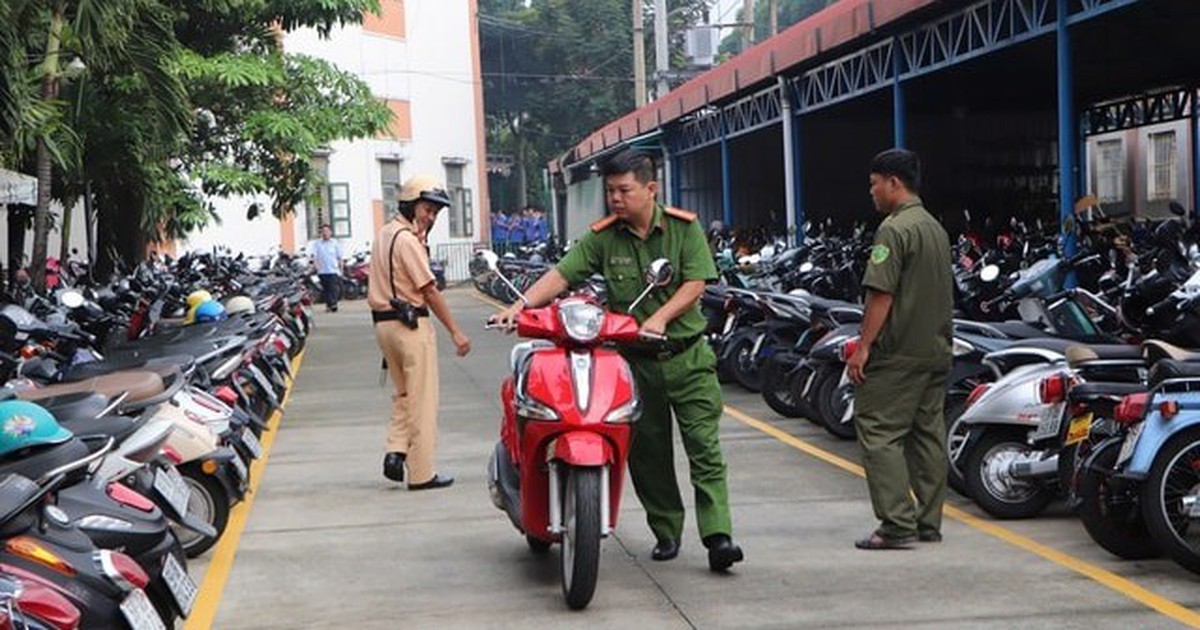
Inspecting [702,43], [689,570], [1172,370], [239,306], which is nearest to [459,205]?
[702,43]

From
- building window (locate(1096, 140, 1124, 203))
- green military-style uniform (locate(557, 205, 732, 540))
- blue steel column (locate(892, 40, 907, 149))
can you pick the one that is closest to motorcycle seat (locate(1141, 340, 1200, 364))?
green military-style uniform (locate(557, 205, 732, 540))

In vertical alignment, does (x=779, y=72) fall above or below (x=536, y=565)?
above

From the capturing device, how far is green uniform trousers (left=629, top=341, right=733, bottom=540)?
20.8 ft

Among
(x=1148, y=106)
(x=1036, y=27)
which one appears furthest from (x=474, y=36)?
(x=1036, y=27)

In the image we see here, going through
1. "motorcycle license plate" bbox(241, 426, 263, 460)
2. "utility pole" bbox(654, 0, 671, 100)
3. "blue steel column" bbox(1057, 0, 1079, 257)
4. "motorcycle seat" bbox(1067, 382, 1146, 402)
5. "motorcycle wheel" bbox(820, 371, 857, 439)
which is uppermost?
"utility pole" bbox(654, 0, 671, 100)

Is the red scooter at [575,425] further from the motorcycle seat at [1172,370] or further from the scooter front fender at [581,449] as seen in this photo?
the motorcycle seat at [1172,370]

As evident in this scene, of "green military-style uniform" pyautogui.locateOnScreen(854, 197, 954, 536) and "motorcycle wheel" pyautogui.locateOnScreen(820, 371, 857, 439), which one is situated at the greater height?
"green military-style uniform" pyautogui.locateOnScreen(854, 197, 954, 536)

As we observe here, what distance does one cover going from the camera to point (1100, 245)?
36.8 ft

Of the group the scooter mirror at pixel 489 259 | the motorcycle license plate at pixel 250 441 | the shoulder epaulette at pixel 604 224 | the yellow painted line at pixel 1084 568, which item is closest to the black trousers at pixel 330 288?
the yellow painted line at pixel 1084 568

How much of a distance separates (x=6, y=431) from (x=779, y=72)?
626 inches

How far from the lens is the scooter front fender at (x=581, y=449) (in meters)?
5.63

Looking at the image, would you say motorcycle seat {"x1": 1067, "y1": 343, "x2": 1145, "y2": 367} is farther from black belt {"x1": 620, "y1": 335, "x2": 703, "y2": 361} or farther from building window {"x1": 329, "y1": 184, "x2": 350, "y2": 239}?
building window {"x1": 329, "y1": 184, "x2": 350, "y2": 239}

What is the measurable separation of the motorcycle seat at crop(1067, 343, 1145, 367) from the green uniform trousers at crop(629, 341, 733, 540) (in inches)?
65.6

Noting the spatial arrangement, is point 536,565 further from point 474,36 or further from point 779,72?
point 474,36
